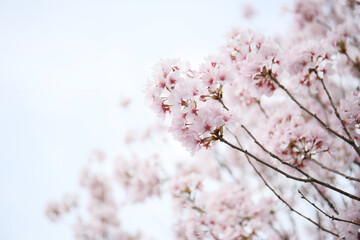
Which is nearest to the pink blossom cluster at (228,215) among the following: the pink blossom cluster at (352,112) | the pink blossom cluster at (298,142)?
the pink blossom cluster at (298,142)

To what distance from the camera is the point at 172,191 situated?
3400 mm

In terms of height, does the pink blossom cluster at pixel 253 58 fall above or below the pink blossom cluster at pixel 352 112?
above

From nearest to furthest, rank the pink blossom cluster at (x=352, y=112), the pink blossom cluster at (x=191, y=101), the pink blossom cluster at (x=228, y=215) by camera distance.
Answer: the pink blossom cluster at (x=191, y=101) → the pink blossom cluster at (x=352, y=112) → the pink blossom cluster at (x=228, y=215)

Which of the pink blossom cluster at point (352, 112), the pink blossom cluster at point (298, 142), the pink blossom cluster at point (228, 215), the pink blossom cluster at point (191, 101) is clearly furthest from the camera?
the pink blossom cluster at point (228, 215)

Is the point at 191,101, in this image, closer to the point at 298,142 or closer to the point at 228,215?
the point at 298,142

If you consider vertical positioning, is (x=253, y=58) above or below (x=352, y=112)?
above

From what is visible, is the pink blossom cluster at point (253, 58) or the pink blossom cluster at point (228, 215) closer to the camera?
the pink blossom cluster at point (253, 58)

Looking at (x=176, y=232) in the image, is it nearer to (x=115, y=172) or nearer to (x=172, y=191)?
(x=172, y=191)

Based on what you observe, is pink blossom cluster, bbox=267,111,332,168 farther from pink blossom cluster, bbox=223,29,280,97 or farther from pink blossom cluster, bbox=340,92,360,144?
pink blossom cluster, bbox=223,29,280,97

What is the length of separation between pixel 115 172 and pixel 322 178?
4681mm

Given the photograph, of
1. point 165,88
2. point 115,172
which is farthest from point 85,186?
point 165,88

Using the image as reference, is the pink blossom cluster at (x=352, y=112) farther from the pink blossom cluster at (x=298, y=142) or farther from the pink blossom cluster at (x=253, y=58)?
the pink blossom cluster at (x=253, y=58)

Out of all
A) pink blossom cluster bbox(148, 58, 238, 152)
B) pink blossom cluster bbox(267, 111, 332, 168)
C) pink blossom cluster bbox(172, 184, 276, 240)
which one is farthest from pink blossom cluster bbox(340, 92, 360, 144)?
pink blossom cluster bbox(172, 184, 276, 240)

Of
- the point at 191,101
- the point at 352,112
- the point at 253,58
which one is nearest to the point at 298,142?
the point at 352,112
